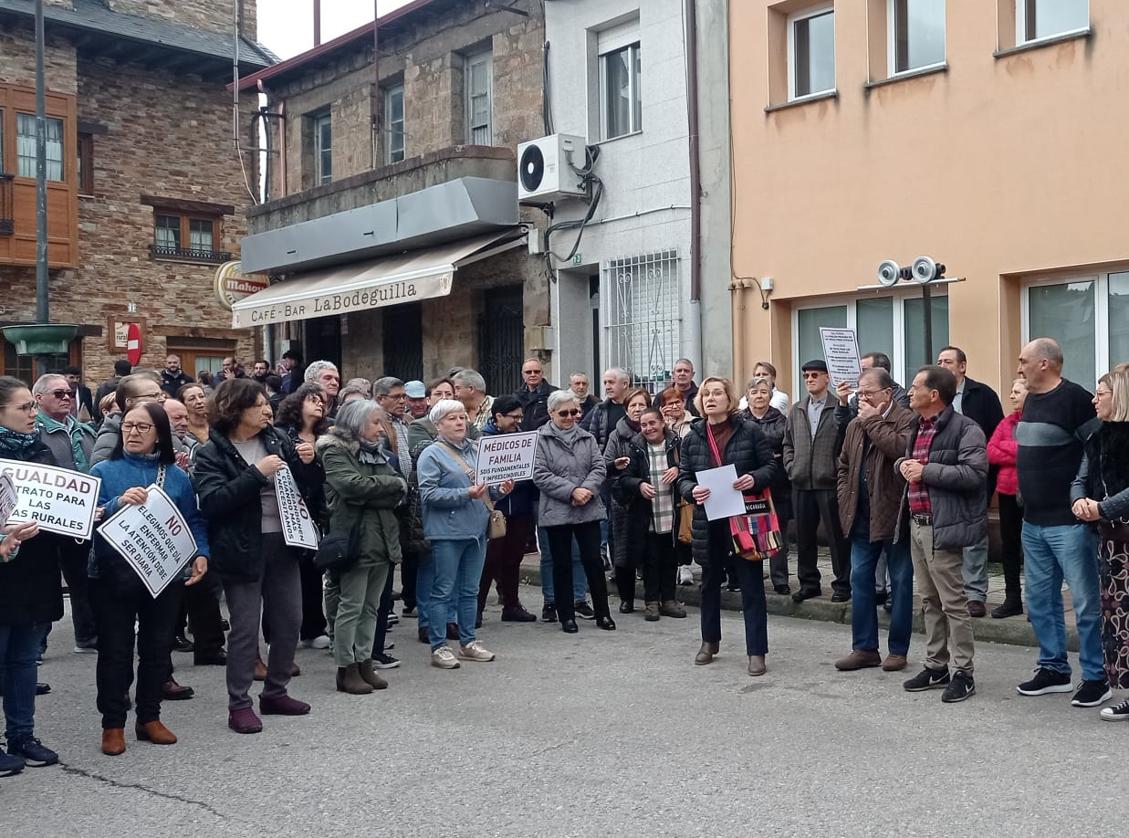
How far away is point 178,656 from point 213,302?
71.4 feet

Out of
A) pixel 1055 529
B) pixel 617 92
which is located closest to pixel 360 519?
pixel 1055 529

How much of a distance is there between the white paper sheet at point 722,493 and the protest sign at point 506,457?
1546 millimetres

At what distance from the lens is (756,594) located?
8078mm

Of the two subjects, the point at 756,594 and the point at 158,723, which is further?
the point at 756,594

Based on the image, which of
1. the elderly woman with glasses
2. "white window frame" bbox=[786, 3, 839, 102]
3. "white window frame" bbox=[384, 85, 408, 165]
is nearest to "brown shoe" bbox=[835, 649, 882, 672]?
the elderly woman with glasses

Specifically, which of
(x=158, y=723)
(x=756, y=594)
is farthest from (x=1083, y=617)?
(x=158, y=723)

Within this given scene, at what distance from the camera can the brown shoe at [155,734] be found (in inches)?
258

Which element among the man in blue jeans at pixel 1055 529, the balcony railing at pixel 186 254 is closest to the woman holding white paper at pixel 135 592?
the man in blue jeans at pixel 1055 529

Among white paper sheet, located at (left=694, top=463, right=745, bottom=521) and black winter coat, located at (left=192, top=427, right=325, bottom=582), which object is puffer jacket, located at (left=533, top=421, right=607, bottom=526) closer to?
white paper sheet, located at (left=694, top=463, right=745, bottom=521)

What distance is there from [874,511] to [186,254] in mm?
24647

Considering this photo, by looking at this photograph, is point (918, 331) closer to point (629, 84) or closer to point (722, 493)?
point (629, 84)

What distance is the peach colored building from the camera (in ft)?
37.5

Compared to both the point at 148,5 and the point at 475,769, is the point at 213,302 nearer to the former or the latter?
the point at 148,5

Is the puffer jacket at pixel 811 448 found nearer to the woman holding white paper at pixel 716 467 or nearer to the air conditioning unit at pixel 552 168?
the woman holding white paper at pixel 716 467
